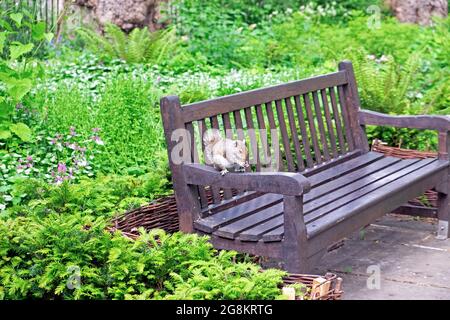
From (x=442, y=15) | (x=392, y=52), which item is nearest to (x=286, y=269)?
(x=392, y=52)

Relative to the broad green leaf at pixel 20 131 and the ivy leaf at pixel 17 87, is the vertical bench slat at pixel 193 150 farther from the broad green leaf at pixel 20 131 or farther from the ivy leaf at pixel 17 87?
the ivy leaf at pixel 17 87

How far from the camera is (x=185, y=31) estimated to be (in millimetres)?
11930

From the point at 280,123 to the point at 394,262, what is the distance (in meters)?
1.25

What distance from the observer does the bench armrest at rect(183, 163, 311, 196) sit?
14.9 ft

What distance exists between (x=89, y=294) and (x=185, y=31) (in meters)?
8.00

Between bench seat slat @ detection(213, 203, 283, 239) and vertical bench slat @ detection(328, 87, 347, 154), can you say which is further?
vertical bench slat @ detection(328, 87, 347, 154)

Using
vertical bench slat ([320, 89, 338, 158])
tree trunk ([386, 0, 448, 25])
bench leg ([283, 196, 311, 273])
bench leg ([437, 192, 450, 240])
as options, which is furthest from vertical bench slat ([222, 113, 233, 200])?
tree trunk ([386, 0, 448, 25])

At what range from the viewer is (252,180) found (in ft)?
15.6

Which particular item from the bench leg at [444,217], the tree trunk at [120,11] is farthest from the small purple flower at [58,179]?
the tree trunk at [120,11]

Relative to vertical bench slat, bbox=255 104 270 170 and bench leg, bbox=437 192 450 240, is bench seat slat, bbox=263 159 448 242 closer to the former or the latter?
bench leg, bbox=437 192 450 240

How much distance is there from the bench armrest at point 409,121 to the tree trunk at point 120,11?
5.44m

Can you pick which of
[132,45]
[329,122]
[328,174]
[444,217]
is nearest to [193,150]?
[328,174]

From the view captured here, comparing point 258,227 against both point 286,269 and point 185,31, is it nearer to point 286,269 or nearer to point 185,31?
point 286,269
